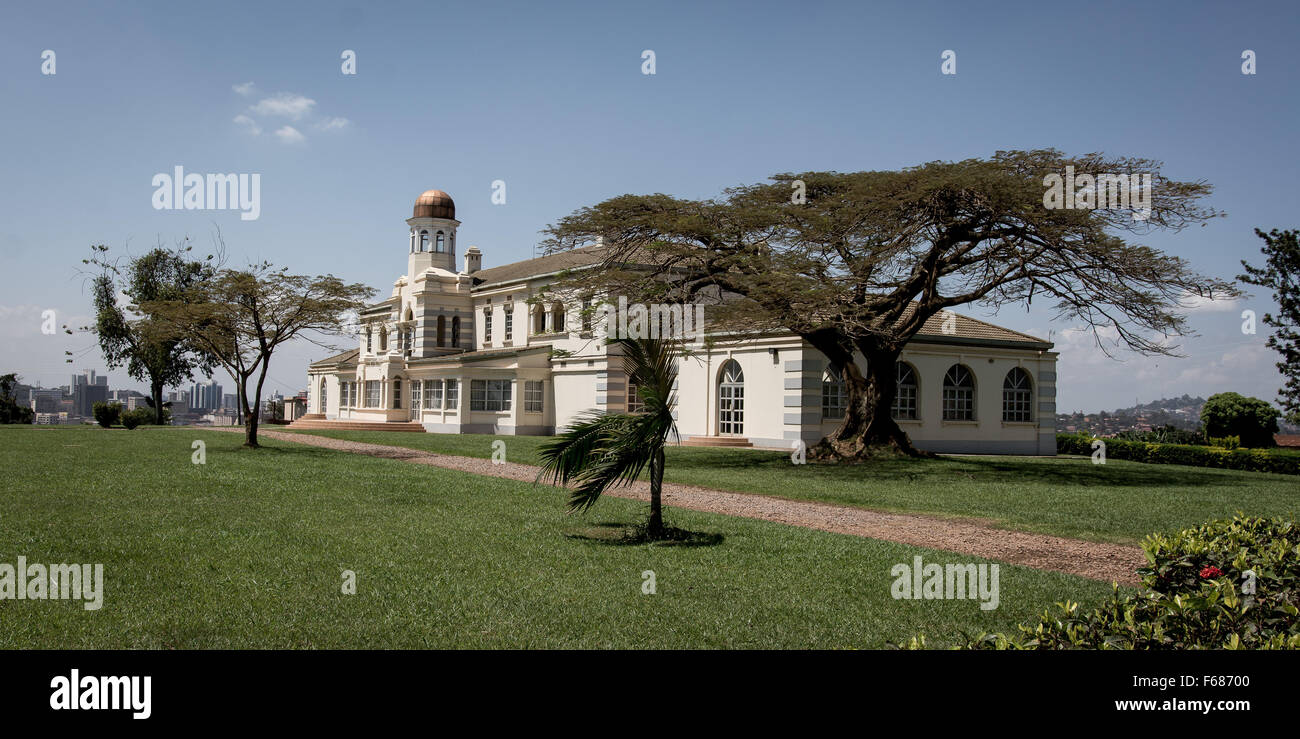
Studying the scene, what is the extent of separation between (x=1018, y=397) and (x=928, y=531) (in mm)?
24705

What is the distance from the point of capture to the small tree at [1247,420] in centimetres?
3381

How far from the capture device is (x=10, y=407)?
43.4 m

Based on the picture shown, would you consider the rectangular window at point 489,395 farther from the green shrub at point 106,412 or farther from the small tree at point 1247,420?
the small tree at point 1247,420

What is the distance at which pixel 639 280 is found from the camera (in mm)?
24938

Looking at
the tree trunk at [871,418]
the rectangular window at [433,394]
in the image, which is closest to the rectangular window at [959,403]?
the tree trunk at [871,418]

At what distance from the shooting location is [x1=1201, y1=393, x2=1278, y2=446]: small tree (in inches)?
1331

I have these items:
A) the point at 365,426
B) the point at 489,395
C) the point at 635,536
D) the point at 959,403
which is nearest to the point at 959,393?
the point at 959,403

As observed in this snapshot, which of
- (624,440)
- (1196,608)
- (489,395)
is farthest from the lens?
(489,395)

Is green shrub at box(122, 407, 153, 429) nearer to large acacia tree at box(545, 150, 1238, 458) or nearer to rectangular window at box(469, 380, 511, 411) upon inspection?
rectangular window at box(469, 380, 511, 411)

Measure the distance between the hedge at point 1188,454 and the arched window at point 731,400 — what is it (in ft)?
48.2

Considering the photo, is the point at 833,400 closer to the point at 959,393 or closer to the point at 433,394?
the point at 959,393

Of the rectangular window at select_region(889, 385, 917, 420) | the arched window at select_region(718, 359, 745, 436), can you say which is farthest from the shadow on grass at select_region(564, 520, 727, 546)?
the rectangular window at select_region(889, 385, 917, 420)
